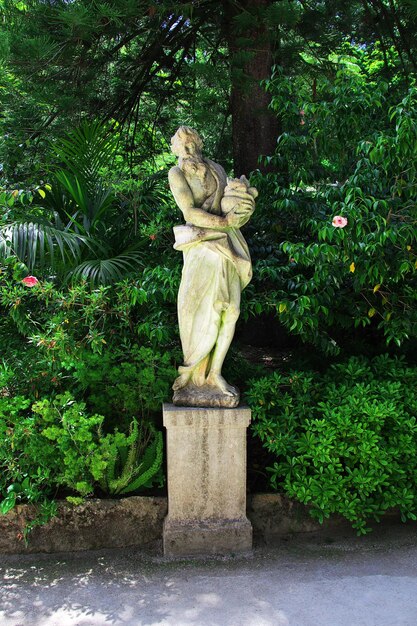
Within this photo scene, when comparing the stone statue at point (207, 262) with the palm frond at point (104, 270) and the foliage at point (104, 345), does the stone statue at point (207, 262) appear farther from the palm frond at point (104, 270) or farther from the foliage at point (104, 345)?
the palm frond at point (104, 270)

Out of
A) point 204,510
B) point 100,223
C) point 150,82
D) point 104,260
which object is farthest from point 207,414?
point 150,82

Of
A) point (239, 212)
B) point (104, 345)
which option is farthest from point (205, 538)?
point (239, 212)

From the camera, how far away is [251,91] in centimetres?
574

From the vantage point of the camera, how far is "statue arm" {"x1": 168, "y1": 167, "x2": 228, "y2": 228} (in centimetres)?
386

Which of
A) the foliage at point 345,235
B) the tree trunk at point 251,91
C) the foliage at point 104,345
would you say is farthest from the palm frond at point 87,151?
the foliage at point 345,235

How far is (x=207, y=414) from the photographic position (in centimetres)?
397

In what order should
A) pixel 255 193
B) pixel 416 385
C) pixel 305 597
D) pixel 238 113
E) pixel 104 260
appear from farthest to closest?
pixel 238 113, pixel 104 260, pixel 416 385, pixel 255 193, pixel 305 597

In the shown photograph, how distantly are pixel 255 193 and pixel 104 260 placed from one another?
135 centimetres

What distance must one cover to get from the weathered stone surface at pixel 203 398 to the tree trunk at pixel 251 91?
2321mm

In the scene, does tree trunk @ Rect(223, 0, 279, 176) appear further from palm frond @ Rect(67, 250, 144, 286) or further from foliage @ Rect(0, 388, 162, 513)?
foliage @ Rect(0, 388, 162, 513)

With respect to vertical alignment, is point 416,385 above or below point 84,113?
below

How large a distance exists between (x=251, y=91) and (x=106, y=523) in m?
3.84

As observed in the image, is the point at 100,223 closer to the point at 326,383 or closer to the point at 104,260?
the point at 104,260

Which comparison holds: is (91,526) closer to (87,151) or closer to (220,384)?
(220,384)
